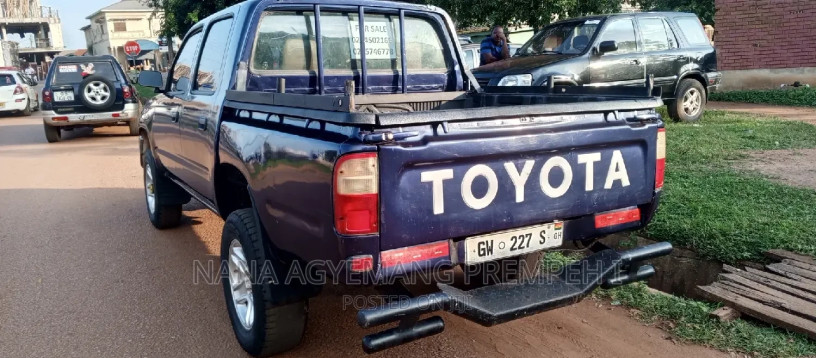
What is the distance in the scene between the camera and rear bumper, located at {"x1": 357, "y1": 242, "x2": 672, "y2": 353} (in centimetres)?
246

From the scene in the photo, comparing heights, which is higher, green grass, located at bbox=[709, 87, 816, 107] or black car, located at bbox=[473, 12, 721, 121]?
black car, located at bbox=[473, 12, 721, 121]

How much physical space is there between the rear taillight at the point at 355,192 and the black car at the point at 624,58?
612cm

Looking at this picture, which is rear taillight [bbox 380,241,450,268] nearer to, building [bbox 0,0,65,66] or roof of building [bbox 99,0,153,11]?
roof of building [bbox 99,0,153,11]

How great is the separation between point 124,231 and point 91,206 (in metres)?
1.41

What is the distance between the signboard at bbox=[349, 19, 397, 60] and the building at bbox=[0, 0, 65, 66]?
259 ft

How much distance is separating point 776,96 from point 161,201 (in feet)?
42.9

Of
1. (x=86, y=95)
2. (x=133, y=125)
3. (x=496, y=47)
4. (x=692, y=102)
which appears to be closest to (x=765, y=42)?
(x=692, y=102)

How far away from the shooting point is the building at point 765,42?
13.8 m

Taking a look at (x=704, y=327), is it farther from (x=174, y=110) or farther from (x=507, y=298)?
(x=174, y=110)

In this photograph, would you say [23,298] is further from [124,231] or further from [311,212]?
[311,212]

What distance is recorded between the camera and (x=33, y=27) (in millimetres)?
73188

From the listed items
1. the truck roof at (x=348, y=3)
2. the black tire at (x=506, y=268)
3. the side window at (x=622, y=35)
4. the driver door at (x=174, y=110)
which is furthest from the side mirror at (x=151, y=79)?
the side window at (x=622, y=35)

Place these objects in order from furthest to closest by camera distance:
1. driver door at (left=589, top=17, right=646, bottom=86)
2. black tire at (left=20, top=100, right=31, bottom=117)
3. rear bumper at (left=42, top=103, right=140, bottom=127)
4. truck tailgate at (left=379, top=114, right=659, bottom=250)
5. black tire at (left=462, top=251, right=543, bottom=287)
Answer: black tire at (left=20, top=100, right=31, bottom=117) → rear bumper at (left=42, top=103, right=140, bottom=127) → driver door at (left=589, top=17, right=646, bottom=86) → black tire at (left=462, top=251, right=543, bottom=287) → truck tailgate at (left=379, top=114, right=659, bottom=250)

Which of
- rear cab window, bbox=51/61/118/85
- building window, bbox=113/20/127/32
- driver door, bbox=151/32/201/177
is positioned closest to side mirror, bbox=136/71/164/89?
driver door, bbox=151/32/201/177
